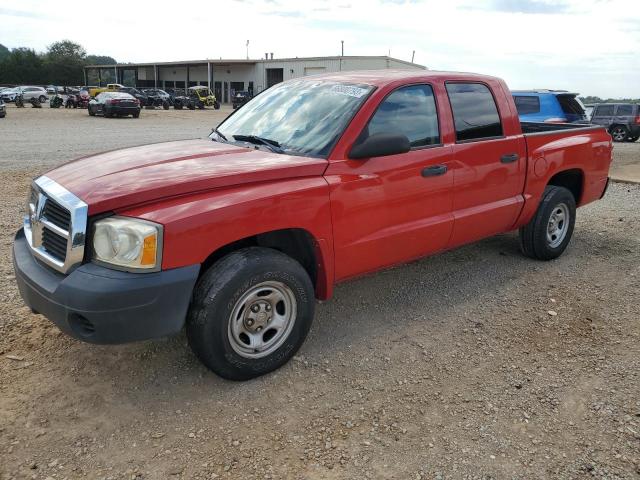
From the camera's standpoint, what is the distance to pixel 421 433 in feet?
9.23

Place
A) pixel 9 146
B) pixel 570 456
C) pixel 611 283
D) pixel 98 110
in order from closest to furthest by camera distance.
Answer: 1. pixel 570 456
2. pixel 611 283
3. pixel 9 146
4. pixel 98 110

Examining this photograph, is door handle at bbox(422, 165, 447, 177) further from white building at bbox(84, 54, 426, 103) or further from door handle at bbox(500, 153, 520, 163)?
white building at bbox(84, 54, 426, 103)

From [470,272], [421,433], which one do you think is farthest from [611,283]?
[421,433]

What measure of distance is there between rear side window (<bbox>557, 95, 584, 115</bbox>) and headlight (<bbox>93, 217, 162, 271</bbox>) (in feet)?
36.9

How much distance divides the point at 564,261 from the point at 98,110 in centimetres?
3054

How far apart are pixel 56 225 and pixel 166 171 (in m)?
0.68

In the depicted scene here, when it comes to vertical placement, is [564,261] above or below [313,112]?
below

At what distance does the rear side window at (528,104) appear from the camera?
11.6 meters

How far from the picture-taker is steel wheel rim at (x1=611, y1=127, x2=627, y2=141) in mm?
21547

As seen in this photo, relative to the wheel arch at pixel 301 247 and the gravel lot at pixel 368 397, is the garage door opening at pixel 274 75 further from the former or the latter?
the wheel arch at pixel 301 247

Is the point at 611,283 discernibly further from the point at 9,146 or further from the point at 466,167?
the point at 9,146

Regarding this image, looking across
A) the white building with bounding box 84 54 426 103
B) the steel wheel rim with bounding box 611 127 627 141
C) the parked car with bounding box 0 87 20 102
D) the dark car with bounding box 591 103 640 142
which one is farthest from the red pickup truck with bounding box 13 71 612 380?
the parked car with bounding box 0 87 20 102

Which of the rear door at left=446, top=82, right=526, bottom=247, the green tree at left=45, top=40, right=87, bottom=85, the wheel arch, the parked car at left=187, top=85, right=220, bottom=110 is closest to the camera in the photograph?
the wheel arch

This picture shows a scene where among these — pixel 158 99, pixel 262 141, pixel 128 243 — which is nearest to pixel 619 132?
pixel 262 141
